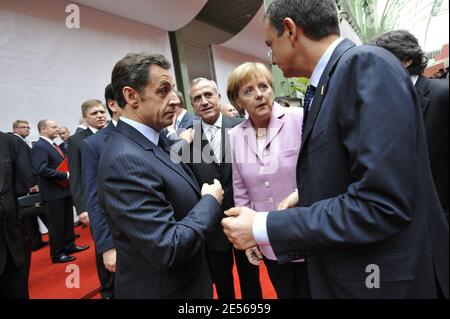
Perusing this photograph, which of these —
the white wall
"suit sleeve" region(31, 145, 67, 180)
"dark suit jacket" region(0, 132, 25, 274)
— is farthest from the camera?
the white wall

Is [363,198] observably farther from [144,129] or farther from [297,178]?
[144,129]

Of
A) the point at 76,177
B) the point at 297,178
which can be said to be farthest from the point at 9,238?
the point at 297,178

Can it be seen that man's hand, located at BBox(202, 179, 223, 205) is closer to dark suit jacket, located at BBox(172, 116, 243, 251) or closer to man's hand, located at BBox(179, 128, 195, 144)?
man's hand, located at BBox(179, 128, 195, 144)

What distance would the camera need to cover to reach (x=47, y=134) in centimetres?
420

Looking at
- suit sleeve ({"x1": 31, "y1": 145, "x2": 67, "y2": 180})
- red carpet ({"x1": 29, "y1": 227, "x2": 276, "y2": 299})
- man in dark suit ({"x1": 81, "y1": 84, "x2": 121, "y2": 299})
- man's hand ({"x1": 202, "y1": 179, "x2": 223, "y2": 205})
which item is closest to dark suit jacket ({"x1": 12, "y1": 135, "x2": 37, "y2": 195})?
man in dark suit ({"x1": 81, "y1": 84, "x2": 121, "y2": 299})

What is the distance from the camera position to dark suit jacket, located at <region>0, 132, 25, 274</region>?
6.32 feet

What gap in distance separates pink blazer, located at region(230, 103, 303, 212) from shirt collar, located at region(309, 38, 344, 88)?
0.63 metres

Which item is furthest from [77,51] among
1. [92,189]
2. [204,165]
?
[204,165]

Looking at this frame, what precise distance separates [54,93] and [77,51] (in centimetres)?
87

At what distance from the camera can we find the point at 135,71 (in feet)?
4.00

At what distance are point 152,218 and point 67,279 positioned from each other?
9.63 feet

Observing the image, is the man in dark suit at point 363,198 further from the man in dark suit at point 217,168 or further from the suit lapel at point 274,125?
the man in dark suit at point 217,168

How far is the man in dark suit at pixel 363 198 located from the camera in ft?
2.26
